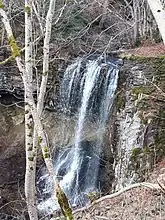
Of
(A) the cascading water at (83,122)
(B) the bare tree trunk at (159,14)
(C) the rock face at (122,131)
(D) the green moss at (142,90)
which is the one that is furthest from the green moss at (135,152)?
(B) the bare tree trunk at (159,14)

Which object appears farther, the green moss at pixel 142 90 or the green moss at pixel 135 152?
the green moss at pixel 142 90

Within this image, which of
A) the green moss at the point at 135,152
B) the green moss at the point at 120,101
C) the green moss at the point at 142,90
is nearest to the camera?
the green moss at the point at 135,152

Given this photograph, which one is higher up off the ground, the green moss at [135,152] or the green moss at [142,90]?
the green moss at [142,90]

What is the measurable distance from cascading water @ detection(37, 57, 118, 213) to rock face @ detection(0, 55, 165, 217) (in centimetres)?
27

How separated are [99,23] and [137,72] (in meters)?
6.49

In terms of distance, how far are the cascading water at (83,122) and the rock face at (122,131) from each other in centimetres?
27

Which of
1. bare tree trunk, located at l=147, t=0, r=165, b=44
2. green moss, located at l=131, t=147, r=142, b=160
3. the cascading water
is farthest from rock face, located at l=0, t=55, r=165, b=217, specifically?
bare tree trunk, located at l=147, t=0, r=165, b=44

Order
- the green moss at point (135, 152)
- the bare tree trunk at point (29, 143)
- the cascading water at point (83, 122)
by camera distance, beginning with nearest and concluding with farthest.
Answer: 1. the bare tree trunk at point (29, 143)
2. the green moss at point (135, 152)
3. the cascading water at point (83, 122)

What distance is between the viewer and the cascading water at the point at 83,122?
11.0 metres

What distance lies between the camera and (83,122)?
40.4 feet

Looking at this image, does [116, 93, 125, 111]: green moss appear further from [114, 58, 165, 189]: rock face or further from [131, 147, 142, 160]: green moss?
[131, 147, 142, 160]: green moss

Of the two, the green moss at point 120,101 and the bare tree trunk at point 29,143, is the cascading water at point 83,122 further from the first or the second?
the bare tree trunk at point 29,143

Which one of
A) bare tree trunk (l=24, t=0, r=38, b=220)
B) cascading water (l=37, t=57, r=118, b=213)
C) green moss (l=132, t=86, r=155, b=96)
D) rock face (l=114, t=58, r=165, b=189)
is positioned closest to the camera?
bare tree trunk (l=24, t=0, r=38, b=220)

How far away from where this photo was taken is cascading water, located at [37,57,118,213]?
435 inches
